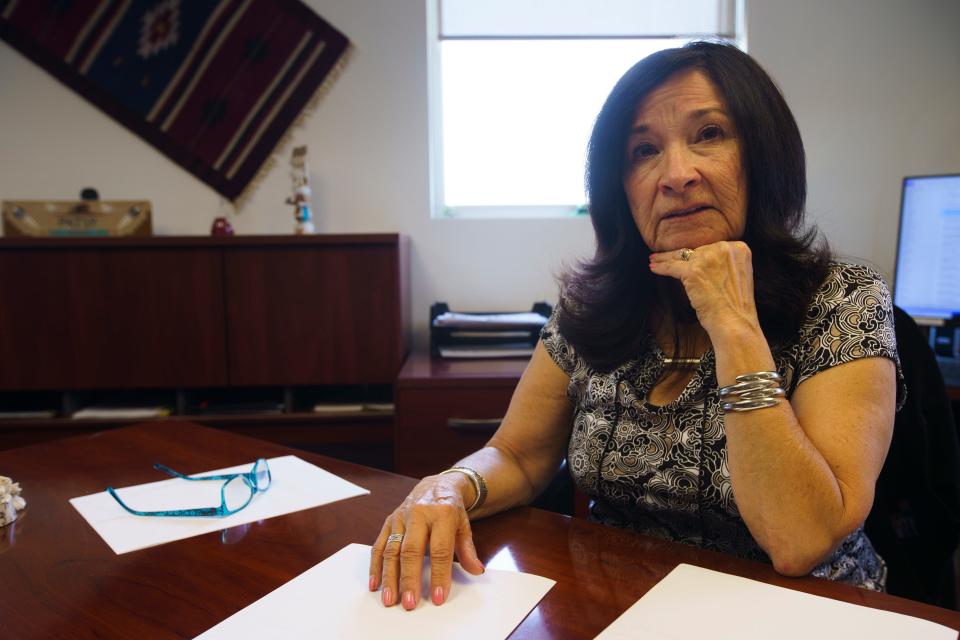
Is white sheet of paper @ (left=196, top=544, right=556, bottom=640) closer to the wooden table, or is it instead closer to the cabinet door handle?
the wooden table

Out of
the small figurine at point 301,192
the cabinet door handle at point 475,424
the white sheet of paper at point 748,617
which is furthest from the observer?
the small figurine at point 301,192

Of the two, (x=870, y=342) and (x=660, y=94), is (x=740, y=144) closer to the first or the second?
(x=660, y=94)

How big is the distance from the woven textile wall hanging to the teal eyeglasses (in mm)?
1625

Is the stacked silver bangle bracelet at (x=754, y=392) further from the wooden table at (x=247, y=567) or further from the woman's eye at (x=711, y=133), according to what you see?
the woman's eye at (x=711, y=133)

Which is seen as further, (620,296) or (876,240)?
(876,240)

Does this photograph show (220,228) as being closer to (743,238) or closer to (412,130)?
(412,130)

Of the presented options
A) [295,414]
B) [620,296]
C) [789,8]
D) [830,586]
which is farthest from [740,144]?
[789,8]

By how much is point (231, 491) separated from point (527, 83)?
6.68 ft

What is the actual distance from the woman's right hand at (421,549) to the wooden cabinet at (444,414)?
98 cm

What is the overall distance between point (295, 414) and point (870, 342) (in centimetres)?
163

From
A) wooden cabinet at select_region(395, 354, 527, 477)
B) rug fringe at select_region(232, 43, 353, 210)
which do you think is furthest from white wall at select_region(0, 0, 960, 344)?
wooden cabinet at select_region(395, 354, 527, 477)

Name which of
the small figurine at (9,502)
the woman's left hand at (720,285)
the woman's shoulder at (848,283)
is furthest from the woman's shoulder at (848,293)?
the small figurine at (9,502)

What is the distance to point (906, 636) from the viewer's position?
54 cm

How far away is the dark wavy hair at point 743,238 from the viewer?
0.93m
